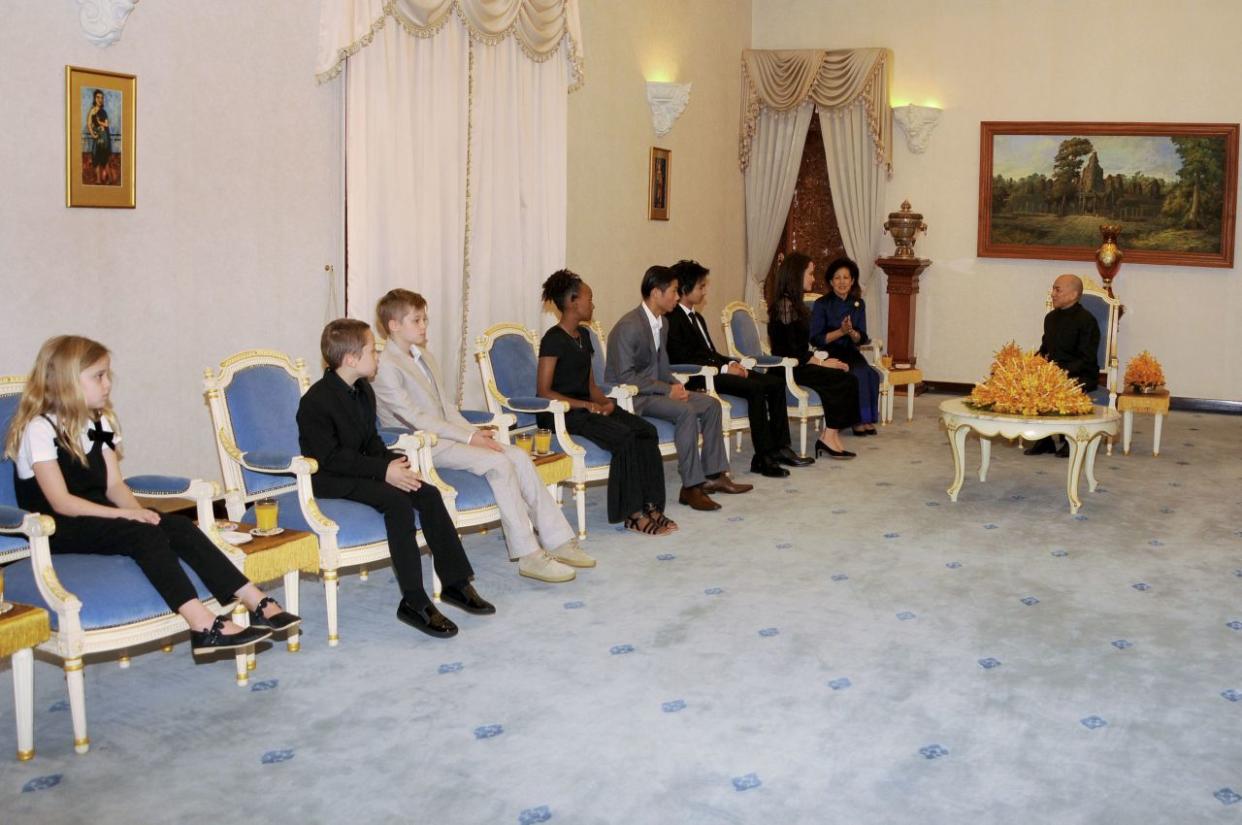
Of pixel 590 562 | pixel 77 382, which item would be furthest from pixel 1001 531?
pixel 77 382

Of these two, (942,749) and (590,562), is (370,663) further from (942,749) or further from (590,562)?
(942,749)

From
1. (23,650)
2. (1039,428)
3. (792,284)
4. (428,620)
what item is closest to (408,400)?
(428,620)

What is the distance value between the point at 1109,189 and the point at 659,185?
4.53 metres

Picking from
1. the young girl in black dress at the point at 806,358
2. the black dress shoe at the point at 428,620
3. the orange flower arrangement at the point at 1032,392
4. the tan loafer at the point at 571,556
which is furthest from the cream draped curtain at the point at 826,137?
the black dress shoe at the point at 428,620

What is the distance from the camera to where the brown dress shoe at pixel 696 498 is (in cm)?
788

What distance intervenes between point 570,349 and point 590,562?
4.77 ft

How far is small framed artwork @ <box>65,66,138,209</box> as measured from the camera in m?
5.64

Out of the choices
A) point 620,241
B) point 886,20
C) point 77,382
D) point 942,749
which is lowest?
point 942,749

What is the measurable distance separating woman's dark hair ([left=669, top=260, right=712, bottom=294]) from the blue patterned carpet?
2.26 metres

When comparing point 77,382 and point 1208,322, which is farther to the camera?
point 1208,322

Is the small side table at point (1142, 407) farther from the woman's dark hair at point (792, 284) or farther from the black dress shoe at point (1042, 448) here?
the woman's dark hair at point (792, 284)

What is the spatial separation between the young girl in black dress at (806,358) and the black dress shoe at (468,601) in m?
4.47

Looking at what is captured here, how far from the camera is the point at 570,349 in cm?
742

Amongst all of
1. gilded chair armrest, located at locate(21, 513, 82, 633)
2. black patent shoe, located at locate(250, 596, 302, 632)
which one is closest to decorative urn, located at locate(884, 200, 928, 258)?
black patent shoe, located at locate(250, 596, 302, 632)
